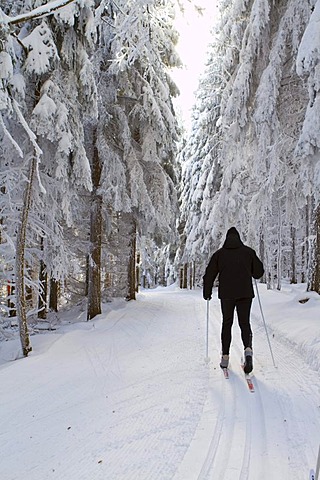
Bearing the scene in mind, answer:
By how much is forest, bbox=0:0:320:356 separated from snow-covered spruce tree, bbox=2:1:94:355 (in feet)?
0.09

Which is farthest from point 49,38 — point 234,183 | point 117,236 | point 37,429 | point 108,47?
point 234,183

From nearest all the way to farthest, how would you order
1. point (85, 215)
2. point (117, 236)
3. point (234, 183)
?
point (85, 215)
point (117, 236)
point (234, 183)

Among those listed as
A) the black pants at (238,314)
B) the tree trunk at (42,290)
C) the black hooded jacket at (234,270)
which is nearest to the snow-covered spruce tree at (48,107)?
the tree trunk at (42,290)

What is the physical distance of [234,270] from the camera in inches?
193

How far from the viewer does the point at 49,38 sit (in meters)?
6.34

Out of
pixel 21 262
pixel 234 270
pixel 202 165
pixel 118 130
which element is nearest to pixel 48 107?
pixel 21 262

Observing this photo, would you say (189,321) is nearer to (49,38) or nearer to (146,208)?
(146,208)

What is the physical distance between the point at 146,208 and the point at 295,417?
961 cm

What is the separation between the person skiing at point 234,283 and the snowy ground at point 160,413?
53cm

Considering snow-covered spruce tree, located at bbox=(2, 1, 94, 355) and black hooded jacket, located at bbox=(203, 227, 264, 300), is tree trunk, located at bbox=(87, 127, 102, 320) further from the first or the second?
black hooded jacket, located at bbox=(203, 227, 264, 300)

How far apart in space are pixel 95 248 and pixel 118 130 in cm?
408

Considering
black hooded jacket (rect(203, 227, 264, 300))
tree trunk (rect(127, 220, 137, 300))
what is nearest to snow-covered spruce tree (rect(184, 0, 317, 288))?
black hooded jacket (rect(203, 227, 264, 300))

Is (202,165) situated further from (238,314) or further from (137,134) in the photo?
(238,314)

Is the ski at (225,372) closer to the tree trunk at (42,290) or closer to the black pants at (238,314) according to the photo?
the black pants at (238,314)
